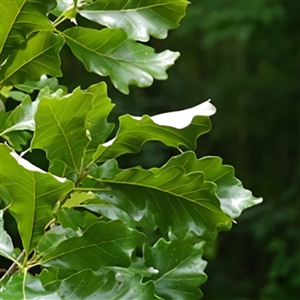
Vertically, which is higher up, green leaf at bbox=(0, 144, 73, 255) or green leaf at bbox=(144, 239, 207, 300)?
green leaf at bbox=(0, 144, 73, 255)

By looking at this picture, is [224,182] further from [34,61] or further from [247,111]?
[247,111]

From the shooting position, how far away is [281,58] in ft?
8.90

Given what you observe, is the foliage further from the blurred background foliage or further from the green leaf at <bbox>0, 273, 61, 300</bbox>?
the blurred background foliage

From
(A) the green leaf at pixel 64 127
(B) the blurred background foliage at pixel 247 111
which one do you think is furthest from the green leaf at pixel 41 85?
(B) the blurred background foliage at pixel 247 111

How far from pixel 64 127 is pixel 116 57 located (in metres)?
0.17

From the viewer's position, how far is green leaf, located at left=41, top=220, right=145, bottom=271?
453 mm

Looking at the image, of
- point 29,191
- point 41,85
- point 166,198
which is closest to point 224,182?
point 166,198

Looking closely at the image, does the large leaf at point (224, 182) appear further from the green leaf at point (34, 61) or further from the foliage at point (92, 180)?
the green leaf at point (34, 61)

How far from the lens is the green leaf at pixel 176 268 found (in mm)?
545

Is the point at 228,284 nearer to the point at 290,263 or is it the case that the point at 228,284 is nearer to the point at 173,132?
the point at 290,263

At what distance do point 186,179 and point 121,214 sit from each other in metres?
0.12

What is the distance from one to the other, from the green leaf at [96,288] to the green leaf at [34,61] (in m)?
0.19

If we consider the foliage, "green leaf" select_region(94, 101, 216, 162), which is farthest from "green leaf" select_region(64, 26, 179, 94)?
"green leaf" select_region(94, 101, 216, 162)

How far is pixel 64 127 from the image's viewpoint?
417 mm
